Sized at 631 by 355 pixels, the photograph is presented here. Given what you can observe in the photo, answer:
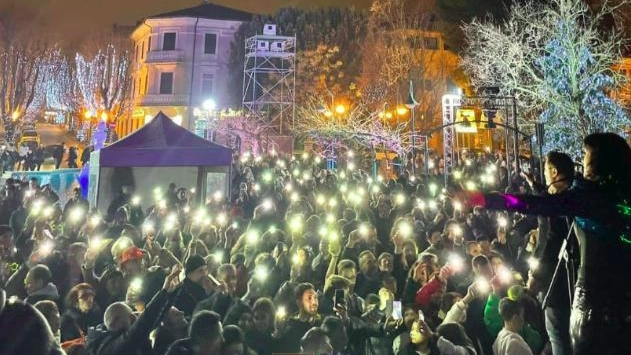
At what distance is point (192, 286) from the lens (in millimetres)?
5109

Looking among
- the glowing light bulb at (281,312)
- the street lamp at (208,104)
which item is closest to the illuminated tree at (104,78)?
the street lamp at (208,104)

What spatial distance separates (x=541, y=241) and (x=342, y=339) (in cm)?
219

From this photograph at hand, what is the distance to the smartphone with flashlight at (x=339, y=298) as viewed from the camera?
5561mm

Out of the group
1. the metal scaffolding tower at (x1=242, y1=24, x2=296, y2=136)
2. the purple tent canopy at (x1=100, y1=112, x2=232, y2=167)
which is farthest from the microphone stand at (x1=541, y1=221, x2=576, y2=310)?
the metal scaffolding tower at (x1=242, y1=24, x2=296, y2=136)

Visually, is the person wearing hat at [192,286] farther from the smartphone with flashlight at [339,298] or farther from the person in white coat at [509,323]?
the person in white coat at [509,323]

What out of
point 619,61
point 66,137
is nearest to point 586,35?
point 619,61

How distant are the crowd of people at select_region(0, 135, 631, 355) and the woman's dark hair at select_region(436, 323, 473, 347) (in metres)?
0.02

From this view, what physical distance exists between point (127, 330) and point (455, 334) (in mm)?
3050

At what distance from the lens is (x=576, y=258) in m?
2.78

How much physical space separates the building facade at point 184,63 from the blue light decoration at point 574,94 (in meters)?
34.0

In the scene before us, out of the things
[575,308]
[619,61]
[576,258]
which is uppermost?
[619,61]

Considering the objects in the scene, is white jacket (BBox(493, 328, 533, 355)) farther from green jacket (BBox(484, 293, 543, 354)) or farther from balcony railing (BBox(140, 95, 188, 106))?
balcony railing (BBox(140, 95, 188, 106))

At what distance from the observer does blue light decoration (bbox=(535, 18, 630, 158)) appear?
20.3m

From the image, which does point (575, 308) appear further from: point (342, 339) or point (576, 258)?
point (342, 339)
